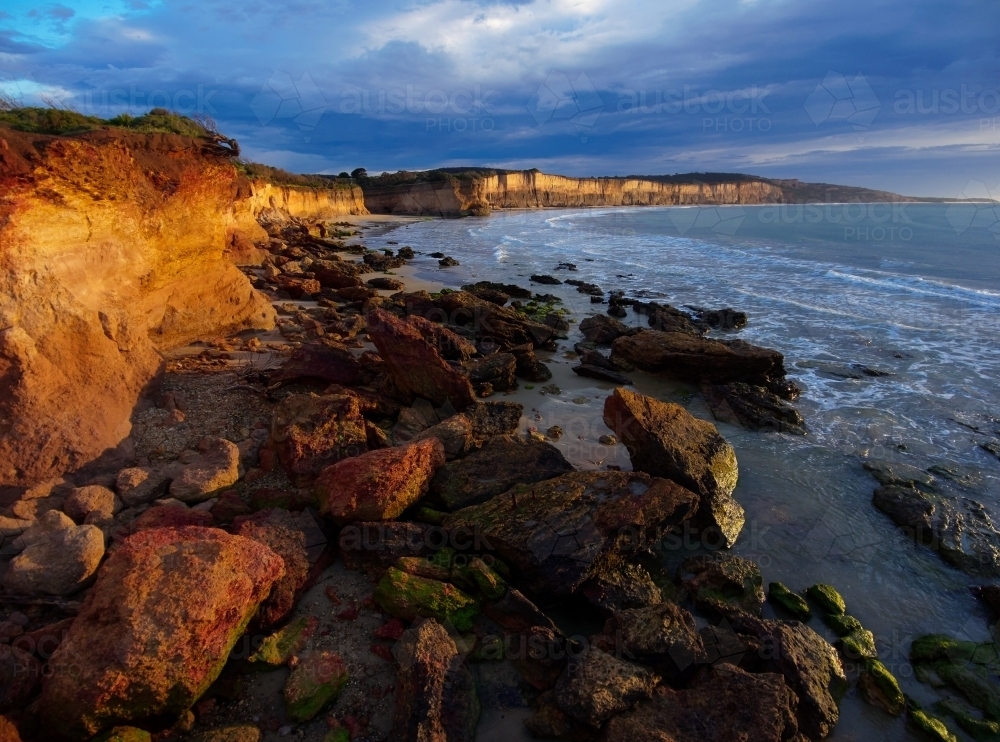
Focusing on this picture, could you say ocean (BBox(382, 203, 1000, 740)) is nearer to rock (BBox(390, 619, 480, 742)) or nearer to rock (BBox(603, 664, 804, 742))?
rock (BBox(603, 664, 804, 742))

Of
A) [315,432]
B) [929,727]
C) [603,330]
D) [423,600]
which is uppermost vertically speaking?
[315,432]

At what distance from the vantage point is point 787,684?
3.89m

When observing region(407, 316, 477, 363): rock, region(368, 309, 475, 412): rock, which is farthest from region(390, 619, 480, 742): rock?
region(407, 316, 477, 363): rock

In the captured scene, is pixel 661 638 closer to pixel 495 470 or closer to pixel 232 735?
pixel 495 470

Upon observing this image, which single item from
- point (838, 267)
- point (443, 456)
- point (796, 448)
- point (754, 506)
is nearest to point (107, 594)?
point (443, 456)

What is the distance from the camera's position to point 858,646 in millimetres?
4500

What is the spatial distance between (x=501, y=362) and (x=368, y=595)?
5.52 m

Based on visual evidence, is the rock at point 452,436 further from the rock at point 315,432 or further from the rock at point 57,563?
the rock at point 57,563

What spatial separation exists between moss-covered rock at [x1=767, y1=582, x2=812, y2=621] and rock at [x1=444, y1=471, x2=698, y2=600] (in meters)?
1.01

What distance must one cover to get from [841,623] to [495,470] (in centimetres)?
357

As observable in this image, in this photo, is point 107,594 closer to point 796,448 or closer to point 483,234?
point 796,448

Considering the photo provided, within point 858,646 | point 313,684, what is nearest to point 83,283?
point 313,684

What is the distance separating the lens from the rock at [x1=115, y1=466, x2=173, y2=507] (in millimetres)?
5195

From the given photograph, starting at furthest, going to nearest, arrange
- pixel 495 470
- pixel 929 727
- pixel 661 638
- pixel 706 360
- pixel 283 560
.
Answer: pixel 706 360 < pixel 495 470 < pixel 283 560 < pixel 661 638 < pixel 929 727
